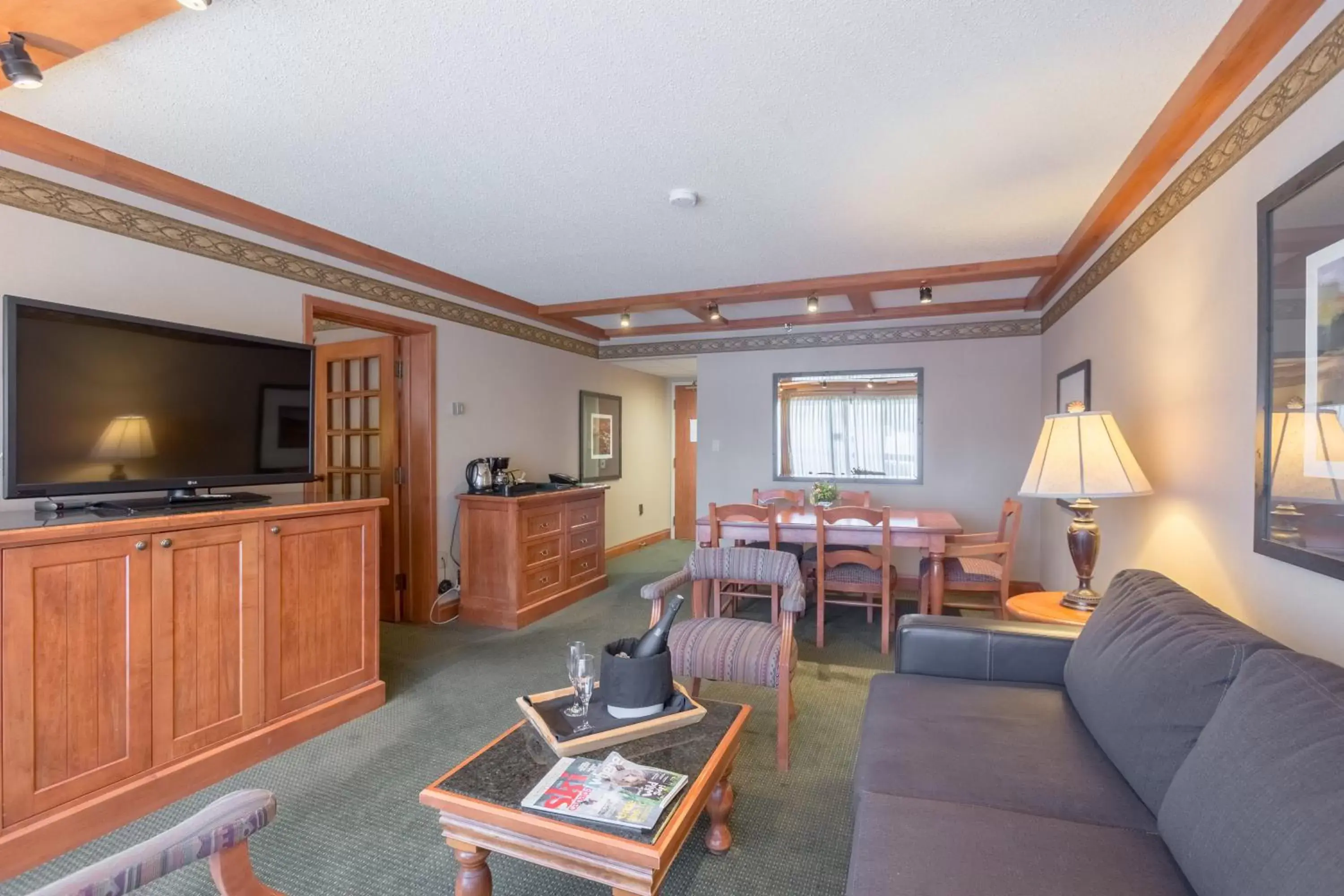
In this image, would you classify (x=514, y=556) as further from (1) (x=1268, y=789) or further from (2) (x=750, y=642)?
(1) (x=1268, y=789)

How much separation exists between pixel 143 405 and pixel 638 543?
17.3ft

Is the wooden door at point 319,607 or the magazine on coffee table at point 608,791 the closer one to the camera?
the magazine on coffee table at point 608,791

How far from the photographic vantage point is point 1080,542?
2434mm

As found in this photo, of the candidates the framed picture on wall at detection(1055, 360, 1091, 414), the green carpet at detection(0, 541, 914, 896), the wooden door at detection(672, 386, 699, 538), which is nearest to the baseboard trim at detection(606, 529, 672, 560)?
the wooden door at detection(672, 386, 699, 538)

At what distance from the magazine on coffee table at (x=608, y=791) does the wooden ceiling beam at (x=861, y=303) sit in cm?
362

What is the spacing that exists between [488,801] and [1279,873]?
55.9 inches

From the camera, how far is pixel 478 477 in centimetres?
429

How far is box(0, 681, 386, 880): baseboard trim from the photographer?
180cm

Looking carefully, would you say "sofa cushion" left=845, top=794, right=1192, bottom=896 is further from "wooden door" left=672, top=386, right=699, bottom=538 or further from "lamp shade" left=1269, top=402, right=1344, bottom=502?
"wooden door" left=672, top=386, right=699, bottom=538

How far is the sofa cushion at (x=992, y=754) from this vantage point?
4.39ft

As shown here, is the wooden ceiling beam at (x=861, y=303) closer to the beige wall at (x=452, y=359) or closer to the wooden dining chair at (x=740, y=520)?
the wooden dining chair at (x=740, y=520)

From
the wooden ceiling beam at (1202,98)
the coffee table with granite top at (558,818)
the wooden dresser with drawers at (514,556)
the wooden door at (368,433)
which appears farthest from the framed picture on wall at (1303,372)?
the wooden door at (368,433)

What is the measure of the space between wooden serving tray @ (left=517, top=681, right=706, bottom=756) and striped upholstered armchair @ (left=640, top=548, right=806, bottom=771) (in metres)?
0.52

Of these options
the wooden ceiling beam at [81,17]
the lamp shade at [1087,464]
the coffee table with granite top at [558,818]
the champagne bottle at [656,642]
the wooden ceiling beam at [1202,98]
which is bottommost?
the coffee table with granite top at [558,818]
